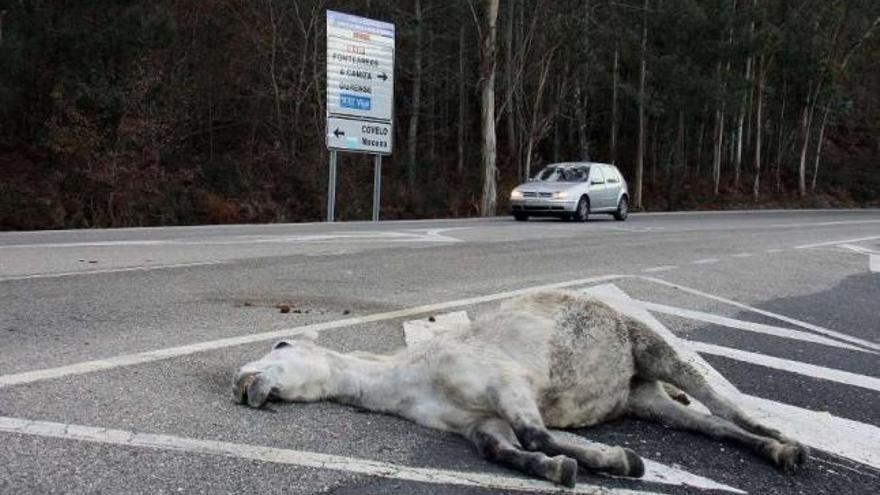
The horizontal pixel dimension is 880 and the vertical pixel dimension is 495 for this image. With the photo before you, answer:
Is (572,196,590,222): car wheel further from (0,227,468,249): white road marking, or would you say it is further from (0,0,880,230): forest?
(0,227,468,249): white road marking

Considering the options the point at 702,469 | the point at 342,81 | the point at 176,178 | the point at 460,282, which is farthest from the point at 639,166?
the point at 702,469

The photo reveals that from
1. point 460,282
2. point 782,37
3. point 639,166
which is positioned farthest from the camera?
point 782,37

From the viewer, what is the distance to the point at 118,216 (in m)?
23.3

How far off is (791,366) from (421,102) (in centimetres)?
3346

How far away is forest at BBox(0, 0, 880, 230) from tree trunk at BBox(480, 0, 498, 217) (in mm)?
73

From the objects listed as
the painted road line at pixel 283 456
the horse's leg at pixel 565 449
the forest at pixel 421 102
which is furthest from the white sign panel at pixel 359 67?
the horse's leg at pixel 565 449

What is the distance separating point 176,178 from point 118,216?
2651mm

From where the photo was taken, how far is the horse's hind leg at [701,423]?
3838 millimetres

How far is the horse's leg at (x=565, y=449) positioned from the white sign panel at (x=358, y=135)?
20428mm

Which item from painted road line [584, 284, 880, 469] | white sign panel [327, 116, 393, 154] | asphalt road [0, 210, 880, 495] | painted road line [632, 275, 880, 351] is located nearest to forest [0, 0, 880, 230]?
white sign panel [327, 116, 393, 154]

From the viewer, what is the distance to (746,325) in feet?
24.4

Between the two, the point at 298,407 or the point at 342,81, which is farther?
the point at 342,81

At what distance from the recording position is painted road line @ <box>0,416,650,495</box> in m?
3.44

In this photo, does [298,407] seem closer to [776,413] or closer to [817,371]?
[776,413]
